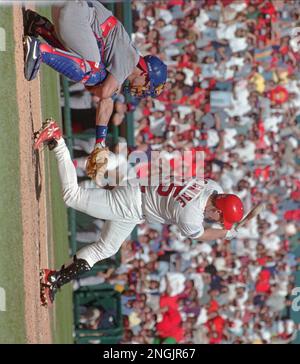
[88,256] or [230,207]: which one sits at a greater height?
[230,207]

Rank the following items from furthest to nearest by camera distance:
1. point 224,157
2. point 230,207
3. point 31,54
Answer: point 224,157, point 230,207, point 31,54

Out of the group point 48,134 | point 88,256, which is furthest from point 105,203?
point 48,134

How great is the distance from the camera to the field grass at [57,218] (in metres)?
6.92

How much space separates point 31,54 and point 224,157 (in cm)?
524

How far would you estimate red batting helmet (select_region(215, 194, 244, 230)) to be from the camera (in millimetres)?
4703

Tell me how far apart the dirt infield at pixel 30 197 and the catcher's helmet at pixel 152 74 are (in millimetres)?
925

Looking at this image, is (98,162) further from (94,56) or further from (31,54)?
(31,54)

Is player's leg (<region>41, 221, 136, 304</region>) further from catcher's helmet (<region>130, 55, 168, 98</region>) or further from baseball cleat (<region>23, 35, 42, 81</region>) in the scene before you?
baseball cleat (<region>23, 35, 42, 81</region>)

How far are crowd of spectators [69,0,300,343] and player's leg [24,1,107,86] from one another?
151 inches

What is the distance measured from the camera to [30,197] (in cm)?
492

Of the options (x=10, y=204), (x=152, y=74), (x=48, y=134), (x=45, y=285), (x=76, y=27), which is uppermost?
(x=76, y=27)

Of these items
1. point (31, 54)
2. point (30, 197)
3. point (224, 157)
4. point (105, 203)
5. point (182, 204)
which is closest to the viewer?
point (31, 54)

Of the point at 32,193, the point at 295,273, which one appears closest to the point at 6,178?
the point at 32,193
